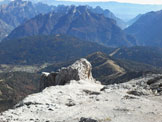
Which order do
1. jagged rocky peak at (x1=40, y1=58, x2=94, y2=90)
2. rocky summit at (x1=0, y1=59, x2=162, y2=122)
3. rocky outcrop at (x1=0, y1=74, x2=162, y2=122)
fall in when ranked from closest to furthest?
rocky outcrop at (x1=0, y1=74, x2=162, y2=122) → rocky summit at (x1=0, y1=59, x2=162, y2=122) → jagged rocky peak at (x1=40, y1=58, x2=94, y2=90)

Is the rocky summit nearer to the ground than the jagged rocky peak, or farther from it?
nearer to the ground

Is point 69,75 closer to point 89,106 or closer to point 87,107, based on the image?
point 89,106

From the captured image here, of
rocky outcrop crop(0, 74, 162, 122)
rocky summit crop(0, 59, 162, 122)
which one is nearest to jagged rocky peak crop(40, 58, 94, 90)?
rocky summit crop(0, 59, 162, 122)

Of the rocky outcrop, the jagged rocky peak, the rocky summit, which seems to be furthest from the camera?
the jagged rocky peak

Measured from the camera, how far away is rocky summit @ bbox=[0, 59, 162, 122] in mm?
28669

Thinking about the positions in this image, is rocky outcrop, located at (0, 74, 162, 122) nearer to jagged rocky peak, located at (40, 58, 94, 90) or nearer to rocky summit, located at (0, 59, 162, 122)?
rocky summit, located at (0, 59, 162, 122)

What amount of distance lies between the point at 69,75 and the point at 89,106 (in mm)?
21349

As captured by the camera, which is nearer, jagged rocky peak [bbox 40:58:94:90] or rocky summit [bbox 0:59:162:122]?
rocky summit [bbox 0:59:162:122]

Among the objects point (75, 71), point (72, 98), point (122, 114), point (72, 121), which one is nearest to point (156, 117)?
point (122, 114)

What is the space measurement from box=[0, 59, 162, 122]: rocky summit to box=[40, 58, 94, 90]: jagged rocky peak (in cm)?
768

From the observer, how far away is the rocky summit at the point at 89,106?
28669 millimetres

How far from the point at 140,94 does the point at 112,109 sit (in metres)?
9.32

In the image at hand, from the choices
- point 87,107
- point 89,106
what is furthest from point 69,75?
point 87,107

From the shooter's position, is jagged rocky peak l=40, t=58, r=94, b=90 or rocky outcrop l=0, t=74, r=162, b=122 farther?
jagged rocky peak l=40, t=58, r=94, b=90
